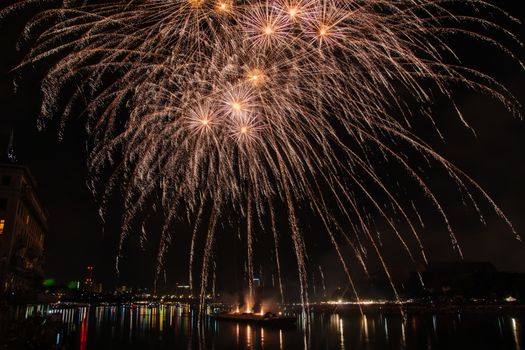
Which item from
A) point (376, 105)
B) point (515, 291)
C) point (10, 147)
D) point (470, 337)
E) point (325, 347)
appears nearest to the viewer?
point (376, 105)

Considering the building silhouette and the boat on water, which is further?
the boat on water

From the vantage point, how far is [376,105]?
607 inches

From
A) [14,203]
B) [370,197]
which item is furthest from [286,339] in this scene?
[14,203]

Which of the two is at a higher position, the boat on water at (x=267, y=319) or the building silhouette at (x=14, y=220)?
the building silhouette at (x=14, y=220)

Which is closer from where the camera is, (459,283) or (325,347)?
(325,347)

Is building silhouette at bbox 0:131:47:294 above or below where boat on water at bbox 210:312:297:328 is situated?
above

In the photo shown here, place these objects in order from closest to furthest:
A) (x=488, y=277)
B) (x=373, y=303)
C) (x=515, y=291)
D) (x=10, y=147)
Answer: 1. (x=10, y=147)
2. (x=515, y=291)
3. (x=488, y=277)
4. (x=373, y=303)

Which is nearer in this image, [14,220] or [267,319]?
[14,220]

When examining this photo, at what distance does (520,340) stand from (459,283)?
102 m

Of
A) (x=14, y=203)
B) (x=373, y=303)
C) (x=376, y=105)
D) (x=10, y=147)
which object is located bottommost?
(x=373, y=303)

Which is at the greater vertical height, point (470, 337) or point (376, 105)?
point (376, 105)

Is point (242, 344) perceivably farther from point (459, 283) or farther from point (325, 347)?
point (459, 283)

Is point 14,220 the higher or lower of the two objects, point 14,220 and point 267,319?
the higher

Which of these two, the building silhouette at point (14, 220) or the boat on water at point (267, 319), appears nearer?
the building silhouette at point (14, 220)
